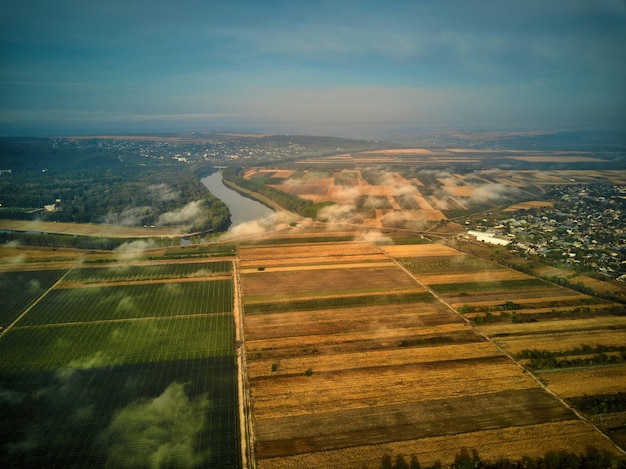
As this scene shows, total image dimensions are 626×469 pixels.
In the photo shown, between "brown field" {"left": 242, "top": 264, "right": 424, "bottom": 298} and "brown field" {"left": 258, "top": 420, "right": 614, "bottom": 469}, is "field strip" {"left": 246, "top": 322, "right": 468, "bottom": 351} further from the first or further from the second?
"brown field" {"left": 258, "top": 420, "right": 614, "bottom": 469}

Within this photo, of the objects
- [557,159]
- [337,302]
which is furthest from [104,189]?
[557,159]

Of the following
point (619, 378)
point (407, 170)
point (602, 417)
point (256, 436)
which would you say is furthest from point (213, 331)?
point (407, 170)

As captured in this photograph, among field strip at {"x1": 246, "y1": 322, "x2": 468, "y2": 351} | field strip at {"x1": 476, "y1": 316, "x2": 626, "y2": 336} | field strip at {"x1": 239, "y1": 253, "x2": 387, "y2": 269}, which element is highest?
field strip at {"x1": 239, "y1": 253, "x2": 387, "y2": 269}

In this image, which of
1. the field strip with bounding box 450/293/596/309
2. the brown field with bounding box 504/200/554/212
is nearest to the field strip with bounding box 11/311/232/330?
the field strip with bounding box 450/293/596/309

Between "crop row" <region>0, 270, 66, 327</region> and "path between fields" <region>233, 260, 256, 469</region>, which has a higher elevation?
"crop row" <region>0, 270, 66, 327</region>

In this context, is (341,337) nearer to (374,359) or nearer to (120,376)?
(374,359)

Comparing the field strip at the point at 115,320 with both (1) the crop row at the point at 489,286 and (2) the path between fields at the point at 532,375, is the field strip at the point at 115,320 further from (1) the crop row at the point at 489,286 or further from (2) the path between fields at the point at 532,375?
(1) the crop row at the point at 489,286
